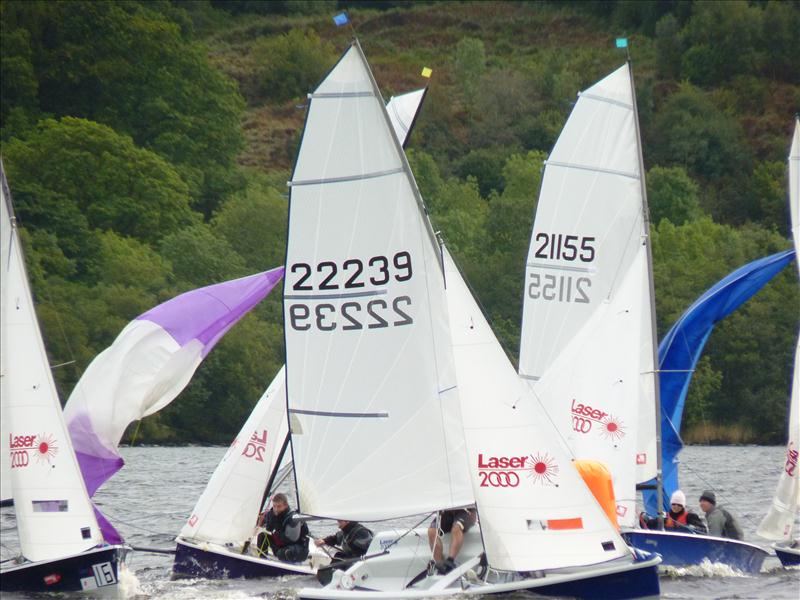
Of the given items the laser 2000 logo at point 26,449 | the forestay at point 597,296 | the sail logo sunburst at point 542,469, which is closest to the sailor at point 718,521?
the forestay at point 597,296

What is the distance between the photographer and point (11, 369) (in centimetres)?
1750

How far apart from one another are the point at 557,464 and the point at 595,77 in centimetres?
8902

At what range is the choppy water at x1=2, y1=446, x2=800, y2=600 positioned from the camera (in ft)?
60.4

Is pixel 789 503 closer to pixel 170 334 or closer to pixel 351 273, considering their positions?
pixel 351 273

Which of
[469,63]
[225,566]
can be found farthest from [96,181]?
[469,63]

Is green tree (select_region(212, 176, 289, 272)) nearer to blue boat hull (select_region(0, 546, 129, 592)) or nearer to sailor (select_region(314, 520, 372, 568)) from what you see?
sailor (select_region(314, 520, 372, 568))

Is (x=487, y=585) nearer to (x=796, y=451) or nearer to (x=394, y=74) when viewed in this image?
(x=796, y=451)

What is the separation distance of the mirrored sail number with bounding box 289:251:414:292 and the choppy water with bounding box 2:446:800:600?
334 centimetres

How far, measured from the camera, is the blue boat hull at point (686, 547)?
1925 cm

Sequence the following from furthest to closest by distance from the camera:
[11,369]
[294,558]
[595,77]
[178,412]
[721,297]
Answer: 1. [595,77]
2. [178,412]
3. [721,297]
4. [294,558]
5. [11,369]

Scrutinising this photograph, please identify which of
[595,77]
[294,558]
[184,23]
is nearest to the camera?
[294,558]

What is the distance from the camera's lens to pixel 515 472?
16094 mm

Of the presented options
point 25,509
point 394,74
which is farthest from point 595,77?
point 25,509

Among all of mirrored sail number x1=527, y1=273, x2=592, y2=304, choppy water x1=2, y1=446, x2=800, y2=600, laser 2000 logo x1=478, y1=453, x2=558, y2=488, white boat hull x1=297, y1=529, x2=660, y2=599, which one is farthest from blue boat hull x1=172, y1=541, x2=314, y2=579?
mirrored sail number x1=527, y1=273, x2=592, y2=304
